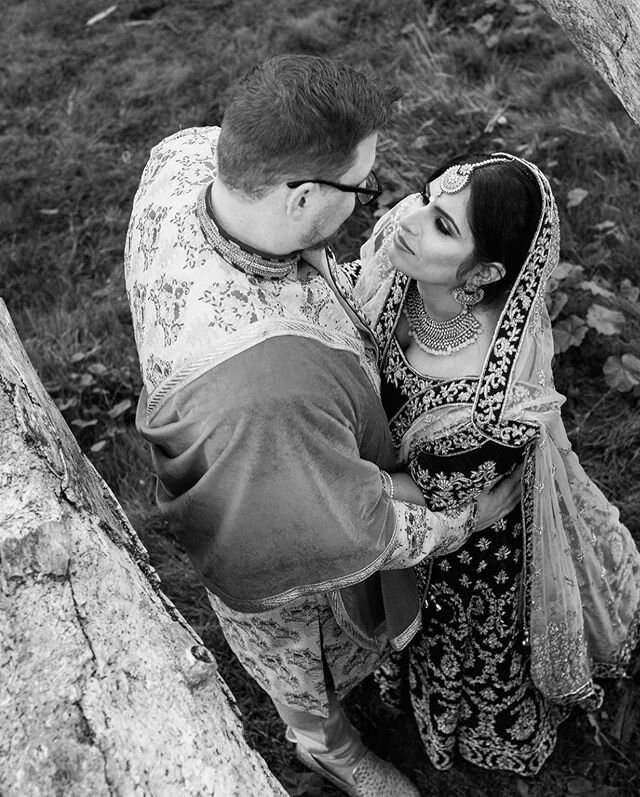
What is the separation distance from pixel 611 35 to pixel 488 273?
0.59 m

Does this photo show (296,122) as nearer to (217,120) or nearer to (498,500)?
(498,500)

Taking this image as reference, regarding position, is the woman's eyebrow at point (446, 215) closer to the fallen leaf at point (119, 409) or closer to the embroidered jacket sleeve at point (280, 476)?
the embroidered jacket sleeve at point (280, 476)

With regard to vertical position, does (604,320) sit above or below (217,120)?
above

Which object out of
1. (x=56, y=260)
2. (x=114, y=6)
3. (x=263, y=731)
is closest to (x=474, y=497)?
(x=263, y=731)

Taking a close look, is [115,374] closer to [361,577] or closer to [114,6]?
[361,577]

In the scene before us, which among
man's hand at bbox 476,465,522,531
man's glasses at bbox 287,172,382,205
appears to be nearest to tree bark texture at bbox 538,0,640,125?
man's glasses at bbox 287,172,382,205

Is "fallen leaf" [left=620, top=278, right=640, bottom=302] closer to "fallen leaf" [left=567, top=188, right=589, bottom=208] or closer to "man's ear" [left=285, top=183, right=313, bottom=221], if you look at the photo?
"fallen leaf" [left=567, top=188, right=589, bottom=208]

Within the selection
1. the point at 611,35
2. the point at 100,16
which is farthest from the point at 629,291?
the point at 100,16

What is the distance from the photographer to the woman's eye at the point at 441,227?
2.12 meters

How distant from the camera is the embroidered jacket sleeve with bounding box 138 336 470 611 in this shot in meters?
1.72

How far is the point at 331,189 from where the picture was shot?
172 centimetres

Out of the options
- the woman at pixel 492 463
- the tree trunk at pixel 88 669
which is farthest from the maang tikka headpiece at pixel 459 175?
the tree trunk at pixel 88 669

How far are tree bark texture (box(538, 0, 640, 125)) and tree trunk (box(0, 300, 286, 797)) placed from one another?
149cm

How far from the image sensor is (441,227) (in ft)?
7.02
